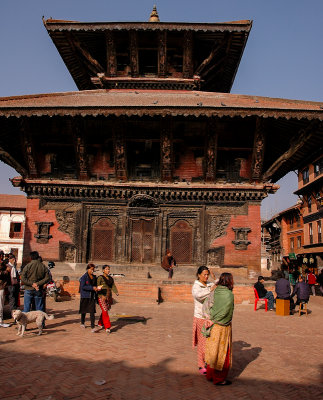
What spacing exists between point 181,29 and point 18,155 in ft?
33.0

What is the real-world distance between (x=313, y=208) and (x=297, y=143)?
26.1 meters

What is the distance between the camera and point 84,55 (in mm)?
18047

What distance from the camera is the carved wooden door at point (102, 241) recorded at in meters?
15.3

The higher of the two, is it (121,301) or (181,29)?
(181,29)

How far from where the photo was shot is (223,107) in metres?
13.3

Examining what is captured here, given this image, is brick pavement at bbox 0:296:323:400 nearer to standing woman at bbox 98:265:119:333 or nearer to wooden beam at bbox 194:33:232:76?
standing woman at bbox 98:265:119:333

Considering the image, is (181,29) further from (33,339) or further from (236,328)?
(33,339)

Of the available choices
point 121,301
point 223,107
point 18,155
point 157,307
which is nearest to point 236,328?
point 157,307

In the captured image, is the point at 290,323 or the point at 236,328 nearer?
the point at 236,328

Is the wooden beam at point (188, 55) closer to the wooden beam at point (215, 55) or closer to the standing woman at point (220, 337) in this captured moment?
the wooden beam at point (215, 55)

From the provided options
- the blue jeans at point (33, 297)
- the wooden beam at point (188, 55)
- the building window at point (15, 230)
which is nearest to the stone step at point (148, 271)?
the blue jeans at point (33, 297)

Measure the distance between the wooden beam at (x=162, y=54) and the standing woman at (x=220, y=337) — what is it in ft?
50.1

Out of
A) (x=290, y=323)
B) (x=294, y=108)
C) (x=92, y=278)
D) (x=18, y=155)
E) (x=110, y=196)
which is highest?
(x=294, y=108)

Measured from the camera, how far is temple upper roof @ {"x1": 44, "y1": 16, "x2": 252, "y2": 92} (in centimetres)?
1681
